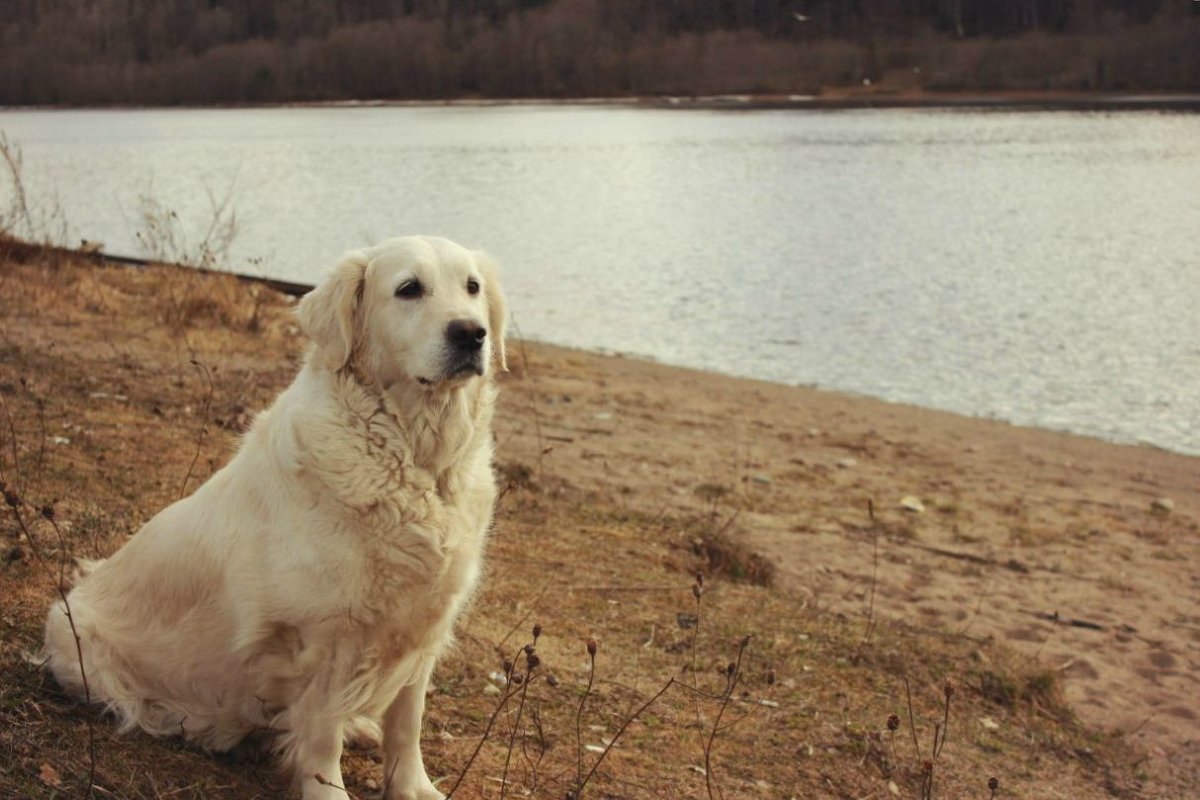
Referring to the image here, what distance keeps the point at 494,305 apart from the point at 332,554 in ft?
3.65

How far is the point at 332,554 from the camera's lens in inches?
141

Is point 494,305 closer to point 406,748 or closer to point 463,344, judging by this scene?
point 463,344

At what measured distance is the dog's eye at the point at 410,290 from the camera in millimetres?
3887

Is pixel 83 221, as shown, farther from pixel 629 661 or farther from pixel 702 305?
pixel 629 661

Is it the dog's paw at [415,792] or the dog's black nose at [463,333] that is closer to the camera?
the dog's black nose at [463,333]

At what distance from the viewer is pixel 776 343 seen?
58.8 ft

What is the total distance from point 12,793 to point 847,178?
3942 centimetres

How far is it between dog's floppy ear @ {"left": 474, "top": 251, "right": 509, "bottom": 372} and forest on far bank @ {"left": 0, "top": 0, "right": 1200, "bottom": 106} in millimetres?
81352

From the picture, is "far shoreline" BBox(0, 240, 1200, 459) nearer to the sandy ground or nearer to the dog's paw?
the sandy ground

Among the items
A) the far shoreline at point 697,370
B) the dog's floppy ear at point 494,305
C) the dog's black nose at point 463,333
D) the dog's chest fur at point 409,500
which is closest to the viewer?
the dog's chest fur at point 409,500

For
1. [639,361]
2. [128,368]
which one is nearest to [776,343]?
[639,361]

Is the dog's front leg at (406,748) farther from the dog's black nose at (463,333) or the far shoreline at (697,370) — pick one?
the far shoreline at (697,370)

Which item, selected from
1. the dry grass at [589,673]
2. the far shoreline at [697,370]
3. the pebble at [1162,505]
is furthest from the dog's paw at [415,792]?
the far shoreline at [697,370]

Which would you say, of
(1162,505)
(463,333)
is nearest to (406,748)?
(463,333)
